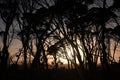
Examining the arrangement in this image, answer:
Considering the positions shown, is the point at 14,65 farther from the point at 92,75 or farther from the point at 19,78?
the point at 92,75

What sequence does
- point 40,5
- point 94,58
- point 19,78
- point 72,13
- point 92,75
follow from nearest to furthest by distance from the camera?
point 40,5, point 72,13, point 92,75, point 19,78, point 94,58

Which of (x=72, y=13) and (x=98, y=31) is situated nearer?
(x=72, y=13)

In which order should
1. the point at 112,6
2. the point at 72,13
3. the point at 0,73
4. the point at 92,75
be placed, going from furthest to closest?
the point at 92,75, the point at 72,13, the point at 112,6, the point at 0,73

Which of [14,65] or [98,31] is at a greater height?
[98,31]

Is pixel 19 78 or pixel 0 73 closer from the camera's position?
pixel 0 73

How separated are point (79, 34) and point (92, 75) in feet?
14.4

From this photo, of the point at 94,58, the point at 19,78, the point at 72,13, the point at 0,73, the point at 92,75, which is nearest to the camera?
the point at 0,73

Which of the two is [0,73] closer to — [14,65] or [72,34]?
[72,34]

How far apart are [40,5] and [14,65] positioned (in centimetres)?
1214

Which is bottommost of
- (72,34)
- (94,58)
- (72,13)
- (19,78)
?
(19,78)

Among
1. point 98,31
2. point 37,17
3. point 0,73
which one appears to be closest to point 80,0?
point 37,17

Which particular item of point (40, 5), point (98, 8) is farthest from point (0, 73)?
point (98, 8)

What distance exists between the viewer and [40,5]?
1659 cm

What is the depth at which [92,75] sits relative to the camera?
811 inches
